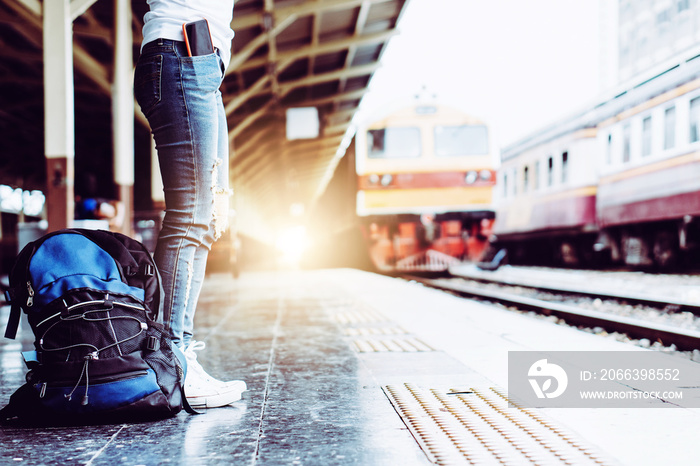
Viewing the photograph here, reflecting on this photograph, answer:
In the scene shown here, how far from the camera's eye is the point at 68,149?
16.8ft

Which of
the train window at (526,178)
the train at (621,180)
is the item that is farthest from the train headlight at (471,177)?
the train window at (526,178)

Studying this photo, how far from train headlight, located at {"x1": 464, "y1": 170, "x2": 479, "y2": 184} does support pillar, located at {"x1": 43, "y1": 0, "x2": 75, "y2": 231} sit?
708cm

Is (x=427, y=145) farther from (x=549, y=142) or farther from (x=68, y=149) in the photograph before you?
(x=68, y=149)

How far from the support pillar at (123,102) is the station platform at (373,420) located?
359 centimetres

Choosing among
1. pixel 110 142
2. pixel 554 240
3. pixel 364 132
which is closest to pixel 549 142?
pixel 554 240

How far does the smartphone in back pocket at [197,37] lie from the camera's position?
7.13ft

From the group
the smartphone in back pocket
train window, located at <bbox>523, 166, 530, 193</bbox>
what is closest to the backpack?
the smartphone in back pocket

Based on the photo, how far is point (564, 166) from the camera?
1290 centimetres

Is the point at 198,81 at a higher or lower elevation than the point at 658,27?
lower

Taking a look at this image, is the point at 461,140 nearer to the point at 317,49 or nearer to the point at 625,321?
the point at 317,49

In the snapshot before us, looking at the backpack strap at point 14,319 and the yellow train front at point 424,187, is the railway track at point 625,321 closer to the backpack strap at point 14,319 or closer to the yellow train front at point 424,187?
the yellow train front at point 424,187

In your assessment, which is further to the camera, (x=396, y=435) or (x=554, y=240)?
(x=554, y=240)

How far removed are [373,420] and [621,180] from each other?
35.1 ft

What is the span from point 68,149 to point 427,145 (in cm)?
703
